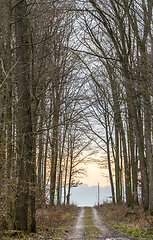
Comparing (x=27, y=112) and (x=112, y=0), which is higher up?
(x=112, y=0)

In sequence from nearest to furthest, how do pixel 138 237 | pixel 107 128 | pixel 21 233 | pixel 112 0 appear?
1. pixel 21 233
2. pixel 138 237
3. pixel 112 0
4. pixel 107 128

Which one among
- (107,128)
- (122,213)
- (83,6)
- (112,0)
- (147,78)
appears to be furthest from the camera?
(107,128)

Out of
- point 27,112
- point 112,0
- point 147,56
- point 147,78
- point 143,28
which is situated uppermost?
point 112,0

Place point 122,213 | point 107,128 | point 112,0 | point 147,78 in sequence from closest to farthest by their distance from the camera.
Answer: point 147,78
point 112,0
point 122,213
point 107,128

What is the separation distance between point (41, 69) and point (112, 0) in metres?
4.83

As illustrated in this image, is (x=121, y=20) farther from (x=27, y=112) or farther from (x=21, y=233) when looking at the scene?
(x=21, y=233)

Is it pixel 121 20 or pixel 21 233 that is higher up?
pixel 121 20

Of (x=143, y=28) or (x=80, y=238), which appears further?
(x=143, y=28)

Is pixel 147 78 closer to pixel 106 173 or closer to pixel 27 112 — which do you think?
pixel 27 112

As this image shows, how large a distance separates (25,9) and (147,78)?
5.96 meters

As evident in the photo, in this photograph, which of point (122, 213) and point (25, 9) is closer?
point (25, 9)

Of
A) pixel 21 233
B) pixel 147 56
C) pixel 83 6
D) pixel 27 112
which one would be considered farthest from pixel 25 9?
Answer: pixel 21 233

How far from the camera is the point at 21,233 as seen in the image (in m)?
7.51

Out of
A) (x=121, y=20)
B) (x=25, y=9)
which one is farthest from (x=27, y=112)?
(x=121, y=20)
